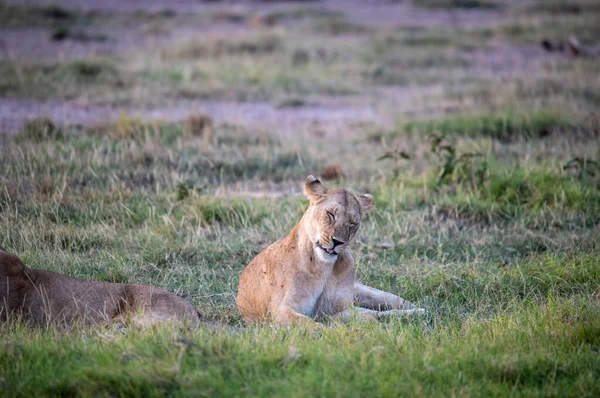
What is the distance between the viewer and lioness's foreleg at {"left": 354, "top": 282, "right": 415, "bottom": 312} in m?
6.54

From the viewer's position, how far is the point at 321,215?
5.86 meters

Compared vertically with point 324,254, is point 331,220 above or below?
above

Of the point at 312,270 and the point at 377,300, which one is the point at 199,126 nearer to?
the point at 377,300

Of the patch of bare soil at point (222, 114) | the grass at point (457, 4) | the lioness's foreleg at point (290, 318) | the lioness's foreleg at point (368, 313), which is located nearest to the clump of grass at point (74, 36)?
the patch of bare soil at point (222, 114)

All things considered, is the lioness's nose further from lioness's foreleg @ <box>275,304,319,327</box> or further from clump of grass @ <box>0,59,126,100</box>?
clump of grass @ <box>0,59,126,100</box>

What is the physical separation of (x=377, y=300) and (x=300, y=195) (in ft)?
10.3

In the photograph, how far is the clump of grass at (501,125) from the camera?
1274cm

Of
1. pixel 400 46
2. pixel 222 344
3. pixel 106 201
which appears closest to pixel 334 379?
pixel 222 344

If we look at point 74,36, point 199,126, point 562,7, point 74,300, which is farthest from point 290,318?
point 562,7

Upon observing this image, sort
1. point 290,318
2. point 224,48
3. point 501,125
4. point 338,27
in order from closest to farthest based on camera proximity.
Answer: point 290,318, point 501,125, point 224,48, point 338,27

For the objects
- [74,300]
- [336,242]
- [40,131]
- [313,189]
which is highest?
[313,189]

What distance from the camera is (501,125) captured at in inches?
510

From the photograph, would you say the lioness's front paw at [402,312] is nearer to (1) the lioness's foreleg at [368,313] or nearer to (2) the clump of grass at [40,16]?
(1) the lioness's foreleg at [368,313]

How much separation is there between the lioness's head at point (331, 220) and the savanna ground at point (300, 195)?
1.79 feet
